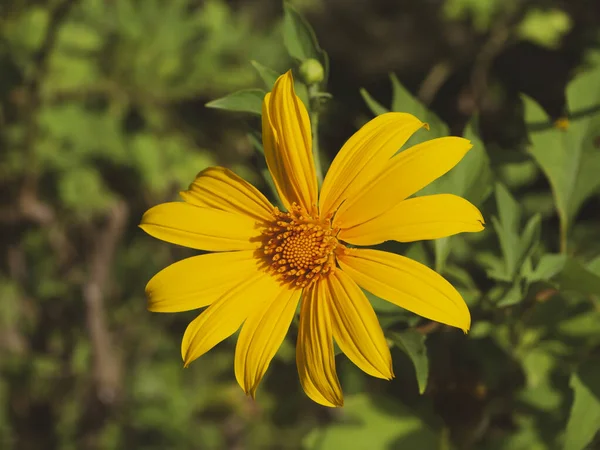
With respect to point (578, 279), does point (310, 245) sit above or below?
above

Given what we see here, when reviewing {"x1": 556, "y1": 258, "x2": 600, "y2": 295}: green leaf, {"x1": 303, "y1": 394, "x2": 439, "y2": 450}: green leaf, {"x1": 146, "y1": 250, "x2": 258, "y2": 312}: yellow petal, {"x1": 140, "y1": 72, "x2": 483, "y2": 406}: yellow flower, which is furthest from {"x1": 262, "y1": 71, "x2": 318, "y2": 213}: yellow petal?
{"x1": 303, "y1": 394, "x2": 439, "y2": 450}: green leaf

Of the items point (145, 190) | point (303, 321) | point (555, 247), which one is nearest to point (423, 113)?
point (303, 321)

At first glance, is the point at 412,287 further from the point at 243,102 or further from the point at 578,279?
Result: the point at 243,102

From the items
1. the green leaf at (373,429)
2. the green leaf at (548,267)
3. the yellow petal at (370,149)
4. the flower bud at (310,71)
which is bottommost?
the green leaf at (373,429)

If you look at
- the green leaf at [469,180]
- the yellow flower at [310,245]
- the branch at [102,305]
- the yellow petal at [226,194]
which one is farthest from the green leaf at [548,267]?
the branch at [102,305]

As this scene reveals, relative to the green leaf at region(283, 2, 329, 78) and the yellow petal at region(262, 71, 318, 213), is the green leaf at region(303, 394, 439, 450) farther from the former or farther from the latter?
the green leaf at region(283, 2, 329, 78)

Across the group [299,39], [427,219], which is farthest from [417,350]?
[299,39]

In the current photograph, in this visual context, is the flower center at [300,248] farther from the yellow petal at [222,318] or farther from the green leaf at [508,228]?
the green leaf at [508,228]
